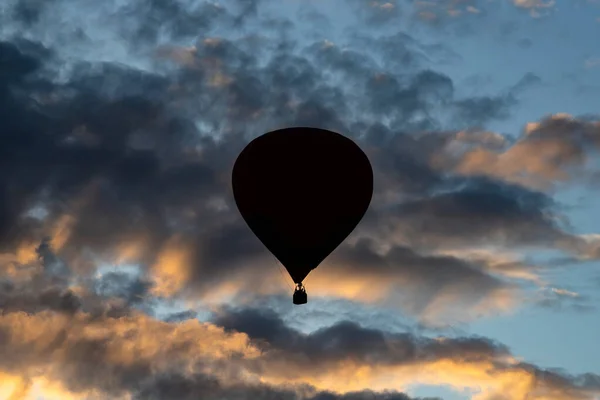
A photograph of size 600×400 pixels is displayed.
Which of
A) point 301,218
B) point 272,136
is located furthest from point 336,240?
point 272,136

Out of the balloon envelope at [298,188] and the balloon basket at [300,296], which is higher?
the balloon envelope at [298,188]

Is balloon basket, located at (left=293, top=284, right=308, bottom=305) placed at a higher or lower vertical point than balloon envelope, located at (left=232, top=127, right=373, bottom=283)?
lower

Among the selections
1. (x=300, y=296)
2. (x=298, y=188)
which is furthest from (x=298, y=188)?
(x=300, y=296)

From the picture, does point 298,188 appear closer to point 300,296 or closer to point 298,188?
point 298,188

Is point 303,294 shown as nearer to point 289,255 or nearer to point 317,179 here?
point 289,255

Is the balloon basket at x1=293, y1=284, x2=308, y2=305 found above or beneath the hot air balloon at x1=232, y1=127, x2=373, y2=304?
beneath

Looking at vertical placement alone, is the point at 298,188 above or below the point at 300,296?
above
